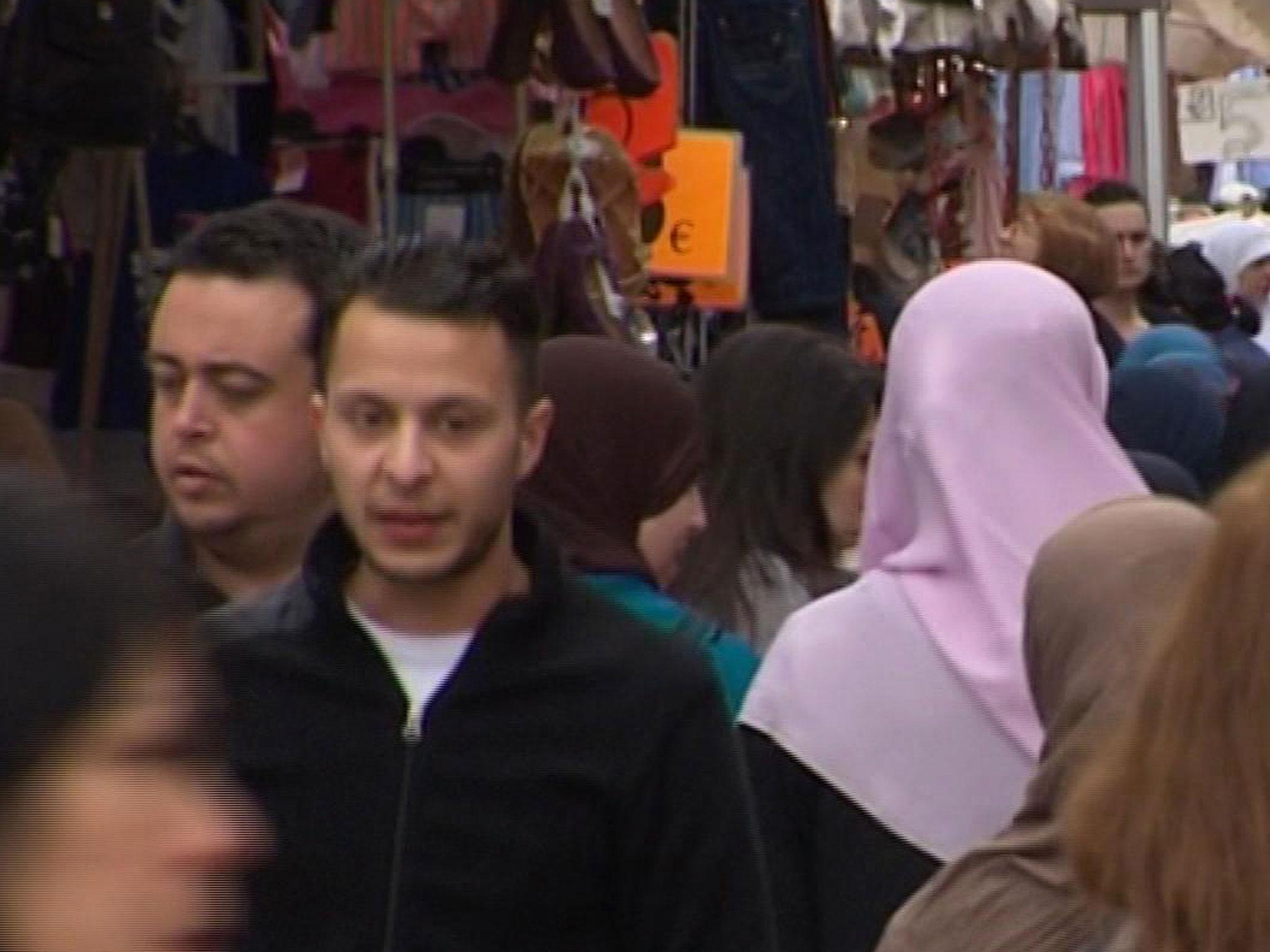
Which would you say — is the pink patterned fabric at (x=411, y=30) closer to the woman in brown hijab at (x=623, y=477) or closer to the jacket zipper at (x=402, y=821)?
the woman in brown hijab at (x=623, y=477)

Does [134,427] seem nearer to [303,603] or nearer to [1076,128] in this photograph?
[303,603]

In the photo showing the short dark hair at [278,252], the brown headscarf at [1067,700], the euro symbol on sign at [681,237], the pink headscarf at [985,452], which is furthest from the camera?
the euro symbol on sign at [681,237]

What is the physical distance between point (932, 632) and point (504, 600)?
1.09 m

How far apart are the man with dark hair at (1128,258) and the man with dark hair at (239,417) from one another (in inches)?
246

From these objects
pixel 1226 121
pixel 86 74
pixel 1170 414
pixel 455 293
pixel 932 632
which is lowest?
pixel 1170 414

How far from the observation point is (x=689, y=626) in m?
4.23

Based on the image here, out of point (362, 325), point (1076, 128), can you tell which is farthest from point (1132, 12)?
point (362, 325)

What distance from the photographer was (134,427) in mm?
7988

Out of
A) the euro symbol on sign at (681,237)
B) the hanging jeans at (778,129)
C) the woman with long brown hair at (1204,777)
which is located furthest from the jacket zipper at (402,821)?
the hanging jeans at (778,129)

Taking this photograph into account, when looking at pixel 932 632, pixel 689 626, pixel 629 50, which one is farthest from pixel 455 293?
pixel 629 50

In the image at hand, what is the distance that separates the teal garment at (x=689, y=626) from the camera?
4.16 meters

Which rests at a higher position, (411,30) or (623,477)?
(411,30)

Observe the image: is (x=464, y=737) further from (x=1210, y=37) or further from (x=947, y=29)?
(x=1210, y=37)

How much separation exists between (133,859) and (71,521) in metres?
0.17
